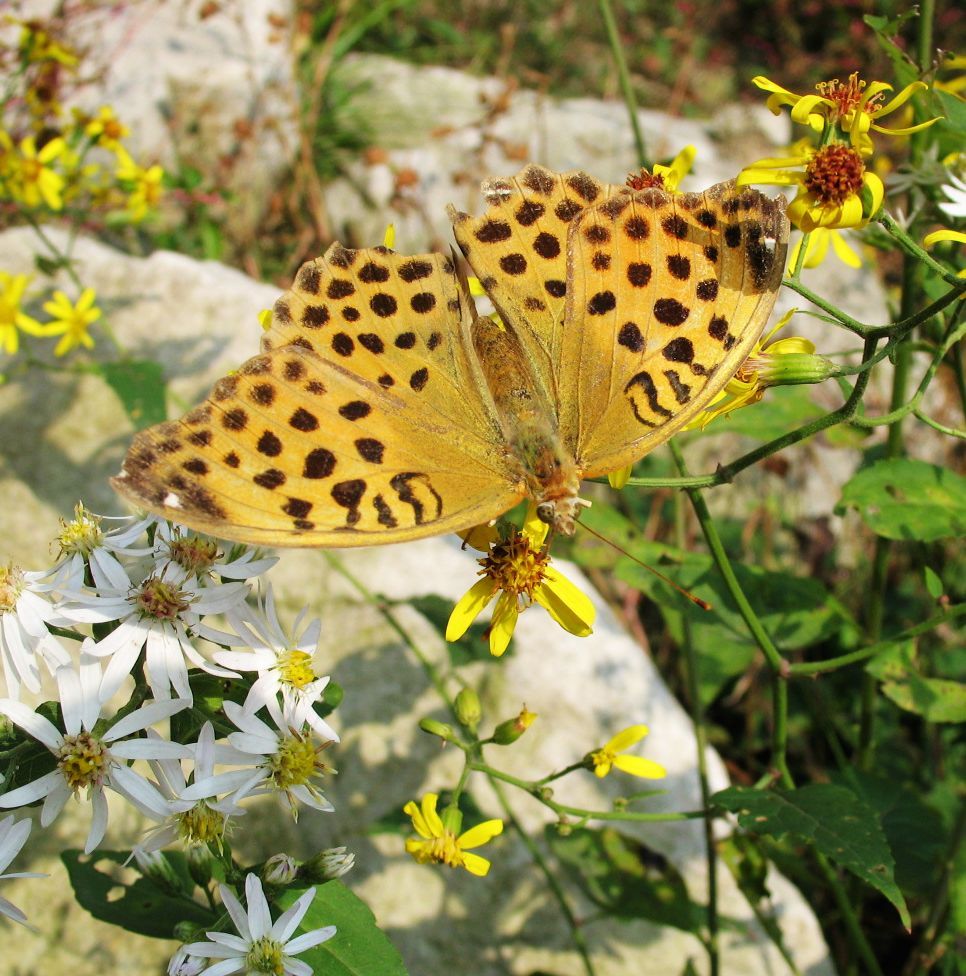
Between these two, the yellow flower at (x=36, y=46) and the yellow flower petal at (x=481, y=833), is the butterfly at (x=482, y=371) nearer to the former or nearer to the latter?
the yellow flower petal at (x=481, y=833)

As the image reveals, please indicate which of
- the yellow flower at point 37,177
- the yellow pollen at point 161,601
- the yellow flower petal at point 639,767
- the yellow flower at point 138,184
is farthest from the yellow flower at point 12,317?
the yellow flower petal at point 639,767

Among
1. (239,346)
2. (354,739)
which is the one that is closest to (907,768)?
(354,739)

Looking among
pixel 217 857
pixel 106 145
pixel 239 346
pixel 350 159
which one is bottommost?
pixel 217 857

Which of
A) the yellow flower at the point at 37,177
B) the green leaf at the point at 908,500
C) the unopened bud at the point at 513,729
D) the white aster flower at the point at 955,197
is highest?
the yellow flower at the point at 37,177

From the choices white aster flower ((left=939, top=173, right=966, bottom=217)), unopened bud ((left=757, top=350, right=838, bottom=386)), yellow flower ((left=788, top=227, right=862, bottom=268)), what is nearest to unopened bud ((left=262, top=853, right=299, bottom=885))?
unopened bud ((left=757, top=350, right=838, bottom=386))

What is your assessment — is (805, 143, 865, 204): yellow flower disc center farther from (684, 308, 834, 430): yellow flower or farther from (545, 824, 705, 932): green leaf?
(545, 824, 705, 932): green leaf

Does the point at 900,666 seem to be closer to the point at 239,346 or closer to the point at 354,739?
the point at 354,739

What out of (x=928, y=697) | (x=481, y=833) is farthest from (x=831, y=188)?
(x=481, y=833)
